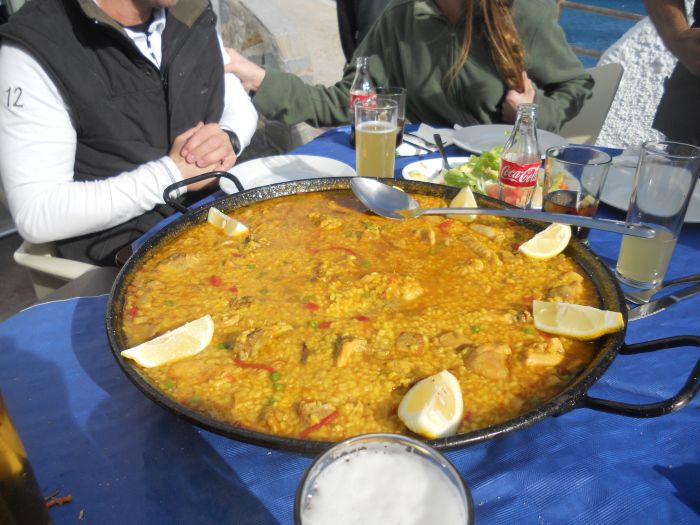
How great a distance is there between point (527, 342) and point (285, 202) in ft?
4.04

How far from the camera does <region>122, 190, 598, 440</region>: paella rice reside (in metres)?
1.35

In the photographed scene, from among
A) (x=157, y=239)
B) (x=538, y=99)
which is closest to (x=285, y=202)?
(x=157, y=239)

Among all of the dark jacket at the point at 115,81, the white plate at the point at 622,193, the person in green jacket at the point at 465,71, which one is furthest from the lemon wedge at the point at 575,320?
the person in green jacket at the point at 465,71

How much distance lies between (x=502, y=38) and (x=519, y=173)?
1.82m

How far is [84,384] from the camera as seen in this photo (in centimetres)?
154

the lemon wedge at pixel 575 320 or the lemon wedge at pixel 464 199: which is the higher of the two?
the lemon wedge at pixel 464 199

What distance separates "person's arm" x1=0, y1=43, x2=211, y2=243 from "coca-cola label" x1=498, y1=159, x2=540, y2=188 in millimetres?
1690

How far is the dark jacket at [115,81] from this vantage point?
256cm

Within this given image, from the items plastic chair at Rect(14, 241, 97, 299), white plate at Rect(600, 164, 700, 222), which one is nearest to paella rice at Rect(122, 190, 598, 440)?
white plate at Rect(600, 164, 700, 222)

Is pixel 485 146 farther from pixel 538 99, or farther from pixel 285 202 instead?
pixel 285 202

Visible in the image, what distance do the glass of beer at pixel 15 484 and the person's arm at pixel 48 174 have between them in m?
2.04

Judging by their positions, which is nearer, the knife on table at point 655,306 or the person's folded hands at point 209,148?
the knife on table at point 655,306

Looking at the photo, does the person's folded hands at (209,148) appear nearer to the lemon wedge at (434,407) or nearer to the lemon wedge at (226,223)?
the lemon wedge at (226,223)

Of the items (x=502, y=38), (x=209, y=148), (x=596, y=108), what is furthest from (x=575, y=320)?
(x=596, y=108)
